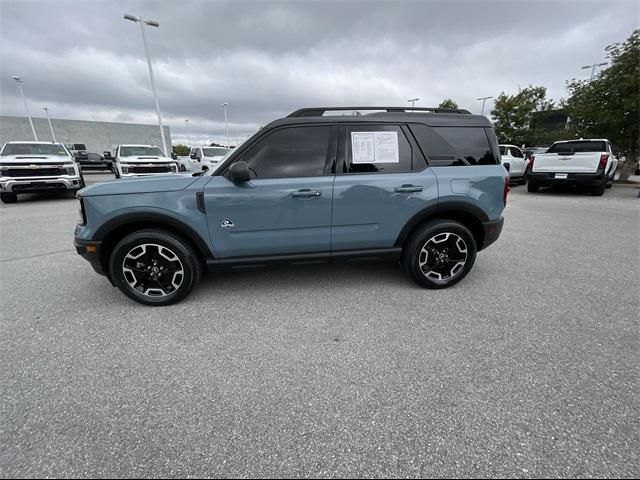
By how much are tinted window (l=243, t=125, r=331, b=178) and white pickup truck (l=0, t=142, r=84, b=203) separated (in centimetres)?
958

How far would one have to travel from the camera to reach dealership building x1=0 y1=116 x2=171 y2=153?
117 feet

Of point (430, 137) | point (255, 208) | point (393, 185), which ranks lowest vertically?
point (255, 208)

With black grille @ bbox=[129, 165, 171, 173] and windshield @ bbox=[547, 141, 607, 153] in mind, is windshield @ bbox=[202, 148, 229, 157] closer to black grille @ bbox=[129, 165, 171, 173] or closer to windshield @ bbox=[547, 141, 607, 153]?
black grille @ bbox=[129, 165, 171, 173]

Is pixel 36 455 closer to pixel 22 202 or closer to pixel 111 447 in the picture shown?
pixel 111 447

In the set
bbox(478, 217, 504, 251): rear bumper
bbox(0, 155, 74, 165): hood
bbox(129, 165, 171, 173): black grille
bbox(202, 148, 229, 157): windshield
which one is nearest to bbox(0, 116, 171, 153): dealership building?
bbox(202, 148, 229, 157): windshield

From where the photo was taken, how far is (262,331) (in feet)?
8.56

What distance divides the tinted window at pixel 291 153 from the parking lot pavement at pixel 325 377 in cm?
132

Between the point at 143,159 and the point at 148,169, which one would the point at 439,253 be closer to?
the point at 148,169

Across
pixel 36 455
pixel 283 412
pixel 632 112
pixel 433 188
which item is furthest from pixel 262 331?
pixel 632 112

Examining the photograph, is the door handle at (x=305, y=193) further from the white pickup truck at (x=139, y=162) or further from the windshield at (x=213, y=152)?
the windshield at (x=213, y=152)

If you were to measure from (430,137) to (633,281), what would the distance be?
3.03 meters

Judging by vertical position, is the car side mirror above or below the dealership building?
below

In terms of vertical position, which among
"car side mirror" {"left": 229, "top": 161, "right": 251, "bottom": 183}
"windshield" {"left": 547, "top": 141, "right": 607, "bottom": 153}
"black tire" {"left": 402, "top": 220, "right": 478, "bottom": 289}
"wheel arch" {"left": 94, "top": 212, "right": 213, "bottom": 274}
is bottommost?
"black tire" {"left": 402, "top": 220, "right": 478, "bottom": 289}

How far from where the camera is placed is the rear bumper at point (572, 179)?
935cm
